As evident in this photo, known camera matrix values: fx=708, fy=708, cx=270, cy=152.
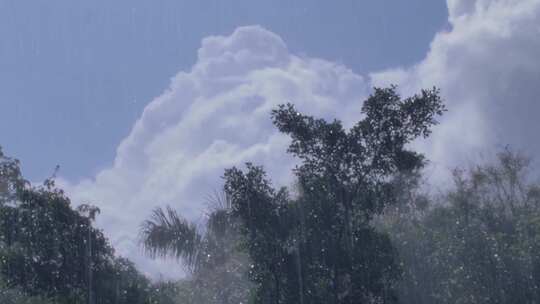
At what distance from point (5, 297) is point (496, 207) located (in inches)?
497

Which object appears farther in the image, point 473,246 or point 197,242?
point 473,246

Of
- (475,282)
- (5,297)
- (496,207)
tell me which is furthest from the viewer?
(496,207)

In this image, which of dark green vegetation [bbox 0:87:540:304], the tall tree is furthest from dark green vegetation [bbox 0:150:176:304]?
the tall tree

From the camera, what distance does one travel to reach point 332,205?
10.6 metres

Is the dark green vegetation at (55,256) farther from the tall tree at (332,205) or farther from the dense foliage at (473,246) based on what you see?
the dense foliage at (473,246)

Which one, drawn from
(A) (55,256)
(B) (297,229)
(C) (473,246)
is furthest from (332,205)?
(C) (473,246)

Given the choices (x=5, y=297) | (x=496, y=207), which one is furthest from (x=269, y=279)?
(x=496, y=207)

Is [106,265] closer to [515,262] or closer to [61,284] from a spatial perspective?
[61,284]

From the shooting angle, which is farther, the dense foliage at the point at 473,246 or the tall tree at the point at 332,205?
the dense foliage at the point at 473,246

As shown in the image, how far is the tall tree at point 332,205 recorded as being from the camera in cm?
1052

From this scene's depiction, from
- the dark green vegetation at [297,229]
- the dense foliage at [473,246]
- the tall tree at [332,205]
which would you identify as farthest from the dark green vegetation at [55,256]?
the dense foliage at [473,246]

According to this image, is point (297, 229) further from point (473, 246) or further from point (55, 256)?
point (473, 246)

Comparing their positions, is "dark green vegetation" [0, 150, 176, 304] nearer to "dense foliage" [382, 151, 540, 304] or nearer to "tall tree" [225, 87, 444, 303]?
"tall tree" [225, 87, 444, 303]

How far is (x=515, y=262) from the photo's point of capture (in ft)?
53.4
